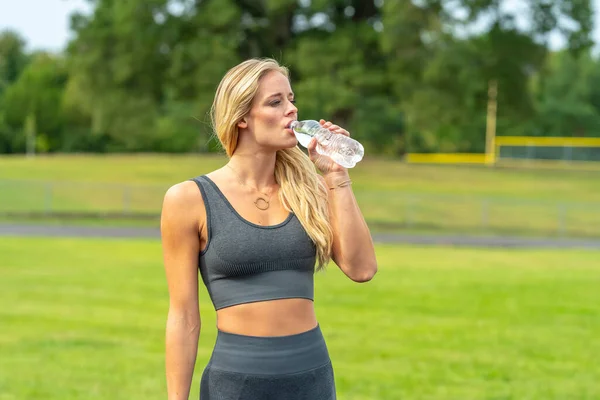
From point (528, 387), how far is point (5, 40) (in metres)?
86.8

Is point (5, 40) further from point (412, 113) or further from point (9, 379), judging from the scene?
point (9, 379)

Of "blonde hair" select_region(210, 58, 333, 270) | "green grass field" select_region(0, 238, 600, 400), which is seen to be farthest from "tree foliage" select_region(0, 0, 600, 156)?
"blonde hair" select_region(210, 58, 333, 270)

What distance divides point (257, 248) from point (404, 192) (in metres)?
39.8

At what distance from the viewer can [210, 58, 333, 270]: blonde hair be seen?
9.72 ft

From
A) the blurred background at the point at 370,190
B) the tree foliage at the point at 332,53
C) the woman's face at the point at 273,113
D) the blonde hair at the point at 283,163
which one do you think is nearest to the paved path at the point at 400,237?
the blurred background at the point at 370,190

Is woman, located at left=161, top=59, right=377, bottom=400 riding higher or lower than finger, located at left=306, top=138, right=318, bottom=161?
lower

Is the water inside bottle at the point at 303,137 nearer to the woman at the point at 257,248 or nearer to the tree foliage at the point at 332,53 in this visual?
the woman at the point at 257,248

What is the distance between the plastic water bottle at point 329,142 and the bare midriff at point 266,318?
1.57ft

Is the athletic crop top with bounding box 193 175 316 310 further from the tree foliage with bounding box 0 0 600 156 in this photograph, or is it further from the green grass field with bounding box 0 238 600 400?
the tree foliage with bounding box 0 0 600 156

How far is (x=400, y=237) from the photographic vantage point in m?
26.9

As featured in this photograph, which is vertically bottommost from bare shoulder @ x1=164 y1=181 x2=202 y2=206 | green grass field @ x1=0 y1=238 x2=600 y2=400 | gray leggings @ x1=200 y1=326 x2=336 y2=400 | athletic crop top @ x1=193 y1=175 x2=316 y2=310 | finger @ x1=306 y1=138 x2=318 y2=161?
green grass field @ x1=0 y1=238 x2=600 y2=400

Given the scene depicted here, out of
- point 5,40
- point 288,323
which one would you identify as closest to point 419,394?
point 288,323

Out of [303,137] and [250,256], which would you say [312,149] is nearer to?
[303,137]

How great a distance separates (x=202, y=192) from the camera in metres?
2.97
